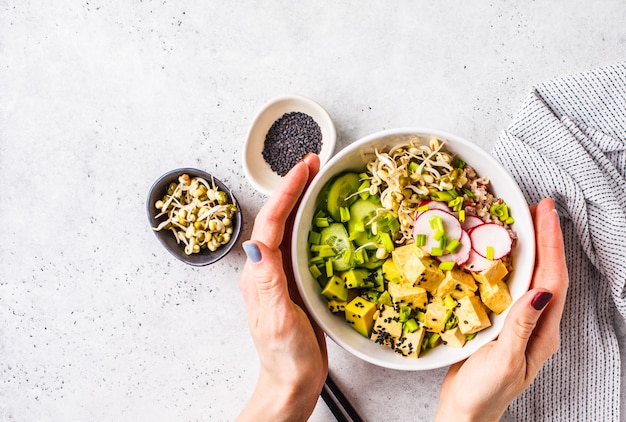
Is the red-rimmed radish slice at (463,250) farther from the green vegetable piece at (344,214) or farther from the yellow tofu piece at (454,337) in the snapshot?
the green vegetable piece at (344,214)

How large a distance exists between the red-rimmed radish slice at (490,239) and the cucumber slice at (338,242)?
0.49 m

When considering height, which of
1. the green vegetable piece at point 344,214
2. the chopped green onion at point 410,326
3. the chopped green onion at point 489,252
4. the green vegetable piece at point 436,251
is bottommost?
the chopped green onion at point 410,326

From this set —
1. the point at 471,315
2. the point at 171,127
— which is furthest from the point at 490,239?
the point at 171,127

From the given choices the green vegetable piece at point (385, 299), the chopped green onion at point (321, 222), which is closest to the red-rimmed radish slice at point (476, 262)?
the green vegetable piece at point (385, 299)

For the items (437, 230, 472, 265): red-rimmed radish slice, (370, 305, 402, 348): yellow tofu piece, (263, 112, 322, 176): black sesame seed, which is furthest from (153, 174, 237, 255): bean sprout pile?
(437, 230, 472, 265): red-rimmed radish slice

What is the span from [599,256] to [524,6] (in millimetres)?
1188

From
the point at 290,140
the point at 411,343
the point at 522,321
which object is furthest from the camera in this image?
the point at 290,140

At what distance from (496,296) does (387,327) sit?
432 millimetres

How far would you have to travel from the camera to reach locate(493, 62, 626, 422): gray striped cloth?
2.45 m

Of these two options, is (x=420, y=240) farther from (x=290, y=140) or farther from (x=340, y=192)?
(x=290, y=140)

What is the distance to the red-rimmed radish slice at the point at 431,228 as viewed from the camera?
7.13 ft

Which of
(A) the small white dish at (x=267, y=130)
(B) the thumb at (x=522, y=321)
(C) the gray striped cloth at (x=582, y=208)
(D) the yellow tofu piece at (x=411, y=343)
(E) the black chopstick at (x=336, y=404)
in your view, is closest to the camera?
(B) the thumb at (x=522, y=321)

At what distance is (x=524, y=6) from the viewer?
104 inches

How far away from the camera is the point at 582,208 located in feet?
8.02
